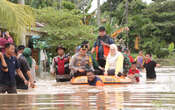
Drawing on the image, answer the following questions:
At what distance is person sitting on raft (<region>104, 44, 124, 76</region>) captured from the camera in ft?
47.2

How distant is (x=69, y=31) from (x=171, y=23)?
1144 inches

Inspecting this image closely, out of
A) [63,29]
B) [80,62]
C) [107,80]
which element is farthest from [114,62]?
[63,29]

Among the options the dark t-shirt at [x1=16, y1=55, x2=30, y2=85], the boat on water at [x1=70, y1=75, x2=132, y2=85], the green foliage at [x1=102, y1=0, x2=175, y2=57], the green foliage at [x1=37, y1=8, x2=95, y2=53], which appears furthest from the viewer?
the green foliage at [x1=102, y1=0, x2=175, y2=57]

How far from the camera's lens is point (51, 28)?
29.5m

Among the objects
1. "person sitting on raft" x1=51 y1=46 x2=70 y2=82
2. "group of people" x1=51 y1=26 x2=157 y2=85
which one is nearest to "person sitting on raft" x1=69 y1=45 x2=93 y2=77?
"group of people" x1=51 y1=26 x2=157 y2=85

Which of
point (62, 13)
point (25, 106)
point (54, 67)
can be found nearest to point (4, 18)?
point (54, 67)

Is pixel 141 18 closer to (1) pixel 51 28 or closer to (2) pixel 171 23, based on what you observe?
(2) pixel 171 23

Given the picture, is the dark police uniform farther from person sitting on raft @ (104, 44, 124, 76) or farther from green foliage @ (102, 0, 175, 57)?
green foliage @ (102, 0, 175, 57)

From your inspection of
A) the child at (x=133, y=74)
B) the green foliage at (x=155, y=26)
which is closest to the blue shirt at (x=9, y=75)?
the child at (x=133, y=74)

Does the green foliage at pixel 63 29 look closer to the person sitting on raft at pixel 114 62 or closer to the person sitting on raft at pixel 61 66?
the person sitting on raft at pixel 61 66

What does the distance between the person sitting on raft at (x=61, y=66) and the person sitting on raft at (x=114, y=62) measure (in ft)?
5.15

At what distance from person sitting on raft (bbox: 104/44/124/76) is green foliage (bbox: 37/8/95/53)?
14.1 metres

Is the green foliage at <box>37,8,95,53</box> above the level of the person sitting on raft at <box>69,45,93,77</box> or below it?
above

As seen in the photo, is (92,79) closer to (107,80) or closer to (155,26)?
(107,80)
